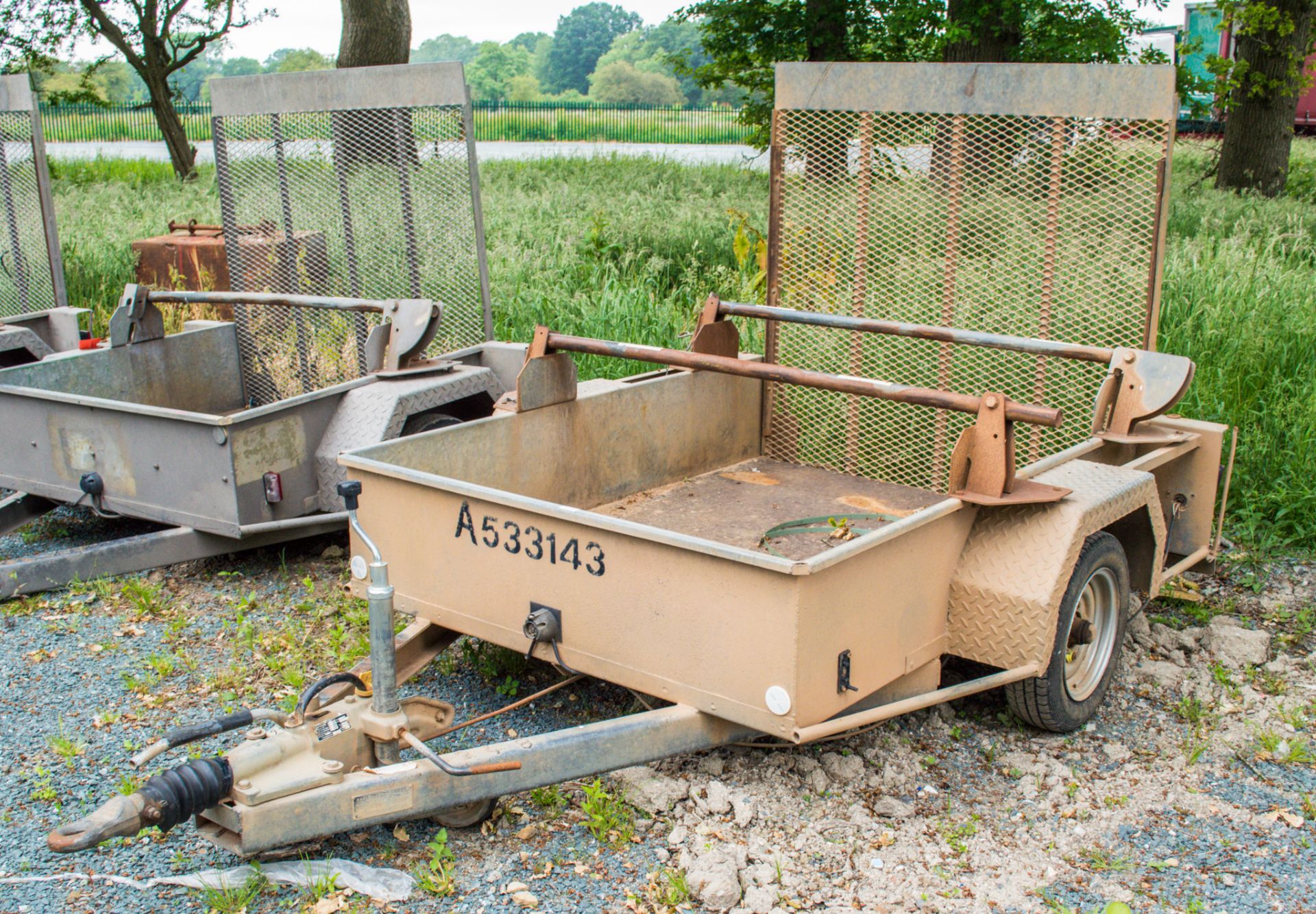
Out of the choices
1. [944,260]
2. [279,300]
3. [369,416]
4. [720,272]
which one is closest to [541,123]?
[720,272]

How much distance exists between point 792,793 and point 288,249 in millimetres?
4642

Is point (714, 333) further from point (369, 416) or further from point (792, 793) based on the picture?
point (792, 793)

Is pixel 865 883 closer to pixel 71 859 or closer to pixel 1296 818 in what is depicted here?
pixel 1296 818

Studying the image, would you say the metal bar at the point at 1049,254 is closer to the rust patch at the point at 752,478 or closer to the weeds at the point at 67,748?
the rust patch at the point at 752,478

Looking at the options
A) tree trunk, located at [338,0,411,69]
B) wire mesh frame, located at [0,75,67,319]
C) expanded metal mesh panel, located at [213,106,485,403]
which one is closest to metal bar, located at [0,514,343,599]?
expanded metal mesh panel, located at [213,106,485,403]

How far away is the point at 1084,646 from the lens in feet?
13.3

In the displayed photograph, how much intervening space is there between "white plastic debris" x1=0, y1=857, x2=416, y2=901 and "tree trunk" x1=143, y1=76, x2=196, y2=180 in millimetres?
19519

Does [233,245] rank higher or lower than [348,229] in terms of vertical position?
lower

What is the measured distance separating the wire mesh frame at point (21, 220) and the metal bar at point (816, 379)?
4707 millimetres

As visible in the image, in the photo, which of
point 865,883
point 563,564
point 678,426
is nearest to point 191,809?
point 563,564

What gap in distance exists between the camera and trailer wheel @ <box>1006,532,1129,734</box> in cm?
372

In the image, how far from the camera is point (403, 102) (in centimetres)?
611

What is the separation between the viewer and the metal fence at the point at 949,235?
16.0ft

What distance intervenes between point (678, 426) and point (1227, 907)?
2837 mm
